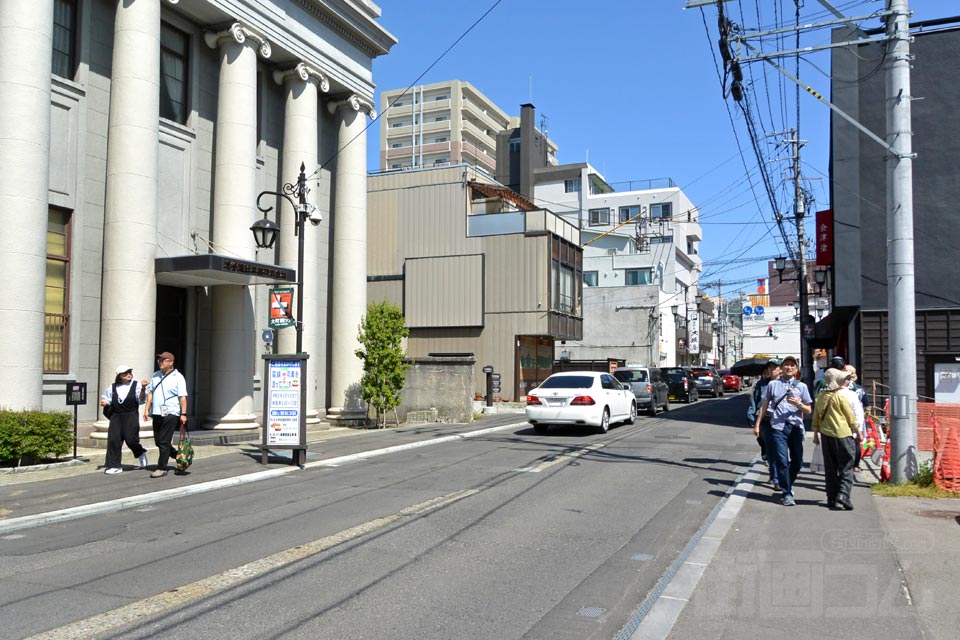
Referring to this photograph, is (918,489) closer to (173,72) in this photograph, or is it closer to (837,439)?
(837,439)

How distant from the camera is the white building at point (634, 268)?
54.9 meters

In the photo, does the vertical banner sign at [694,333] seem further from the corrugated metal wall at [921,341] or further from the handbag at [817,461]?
the handbag at [817,461]

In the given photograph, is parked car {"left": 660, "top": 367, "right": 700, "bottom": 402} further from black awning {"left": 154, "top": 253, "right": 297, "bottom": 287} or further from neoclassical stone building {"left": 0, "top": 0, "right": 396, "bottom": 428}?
black awning {"left": 154, "top": 253, "right": 297, "bottom": 287}

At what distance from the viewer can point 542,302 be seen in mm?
33281

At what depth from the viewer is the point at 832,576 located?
6438 mm

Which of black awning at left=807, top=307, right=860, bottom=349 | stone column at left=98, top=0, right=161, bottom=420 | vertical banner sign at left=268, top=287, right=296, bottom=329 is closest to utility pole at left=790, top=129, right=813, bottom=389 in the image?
black awning at left=807, top=307, right=860, bottom=349

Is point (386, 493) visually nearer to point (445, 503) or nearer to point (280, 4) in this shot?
point (445, 503)

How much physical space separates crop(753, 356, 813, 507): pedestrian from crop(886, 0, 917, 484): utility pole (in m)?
1.44

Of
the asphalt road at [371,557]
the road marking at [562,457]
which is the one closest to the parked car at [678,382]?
the road marking at [562,457]

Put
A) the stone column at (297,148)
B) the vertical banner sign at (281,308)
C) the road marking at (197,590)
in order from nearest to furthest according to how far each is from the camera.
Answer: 1. the road marking at (197,590)
2. the vertical banner sign at (281,308)
3. the stone column at (297,148)

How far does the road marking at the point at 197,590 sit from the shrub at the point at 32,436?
22.2 feet

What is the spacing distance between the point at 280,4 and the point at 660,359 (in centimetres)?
4289

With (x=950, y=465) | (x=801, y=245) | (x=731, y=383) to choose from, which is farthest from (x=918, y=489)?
(x=731, y=383)

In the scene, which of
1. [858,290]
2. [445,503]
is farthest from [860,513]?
[858,290]
